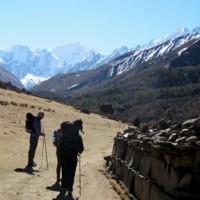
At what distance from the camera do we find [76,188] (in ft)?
58.7

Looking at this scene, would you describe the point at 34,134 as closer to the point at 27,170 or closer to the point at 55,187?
the point at 27,170

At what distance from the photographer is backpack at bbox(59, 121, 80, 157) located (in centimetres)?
1534

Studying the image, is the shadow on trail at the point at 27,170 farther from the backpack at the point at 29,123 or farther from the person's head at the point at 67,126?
the person's head at the point at 67,126

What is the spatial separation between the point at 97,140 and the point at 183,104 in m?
139

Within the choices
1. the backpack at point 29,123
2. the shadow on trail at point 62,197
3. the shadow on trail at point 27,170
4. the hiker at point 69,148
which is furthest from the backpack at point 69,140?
the backpack at point 29,123

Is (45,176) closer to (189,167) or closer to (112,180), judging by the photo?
(112,180)

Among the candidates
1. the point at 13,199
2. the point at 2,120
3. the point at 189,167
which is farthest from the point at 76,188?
the point at 2,120

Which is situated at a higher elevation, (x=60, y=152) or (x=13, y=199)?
(x=60, y=152)

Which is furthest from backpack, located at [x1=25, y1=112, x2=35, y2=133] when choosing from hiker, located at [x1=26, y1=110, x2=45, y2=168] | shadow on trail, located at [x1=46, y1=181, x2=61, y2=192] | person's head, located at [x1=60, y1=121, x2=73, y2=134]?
person's head, located at [x1=60, y1=121, x2=73, y2=134]

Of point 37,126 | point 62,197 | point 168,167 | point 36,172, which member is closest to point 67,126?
point 62,197

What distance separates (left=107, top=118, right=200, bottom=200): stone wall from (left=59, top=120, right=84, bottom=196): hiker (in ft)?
6.21

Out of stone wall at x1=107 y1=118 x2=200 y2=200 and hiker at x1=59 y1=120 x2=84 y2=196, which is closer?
stone wall at x1=107 y1=118 x2=200 y2=200

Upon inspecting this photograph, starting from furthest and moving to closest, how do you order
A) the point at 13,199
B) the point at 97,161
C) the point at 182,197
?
the point at 97,161 → the point at 13,199 → the point at 182,197

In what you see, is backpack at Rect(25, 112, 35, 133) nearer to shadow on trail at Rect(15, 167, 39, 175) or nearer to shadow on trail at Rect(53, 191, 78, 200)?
shadow on trail at Rect(15, 167, 39, 175)
